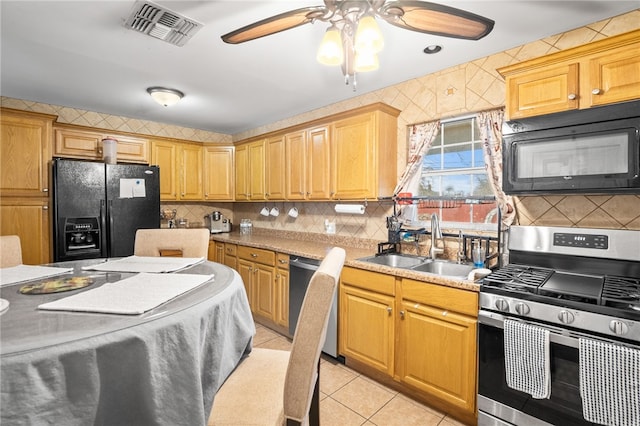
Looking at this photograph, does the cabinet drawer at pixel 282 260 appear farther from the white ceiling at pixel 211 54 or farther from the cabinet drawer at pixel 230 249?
the white ceiling at pixel 211 54

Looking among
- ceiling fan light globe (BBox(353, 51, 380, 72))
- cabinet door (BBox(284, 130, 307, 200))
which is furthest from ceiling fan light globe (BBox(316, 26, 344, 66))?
cabinet door (BBox(284, 130, 307, 200))

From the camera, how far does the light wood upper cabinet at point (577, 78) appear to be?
5.04ft

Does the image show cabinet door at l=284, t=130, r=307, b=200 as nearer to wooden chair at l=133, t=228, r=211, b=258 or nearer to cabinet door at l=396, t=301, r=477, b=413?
wooden chair at l=133, t=228, r=211, b=258

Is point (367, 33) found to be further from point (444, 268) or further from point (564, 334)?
point (444, 268)

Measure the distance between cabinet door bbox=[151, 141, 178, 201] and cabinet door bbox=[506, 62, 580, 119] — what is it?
12.6 feet

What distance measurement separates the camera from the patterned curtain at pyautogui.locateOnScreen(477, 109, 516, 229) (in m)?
2.15

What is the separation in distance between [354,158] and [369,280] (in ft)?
3.68

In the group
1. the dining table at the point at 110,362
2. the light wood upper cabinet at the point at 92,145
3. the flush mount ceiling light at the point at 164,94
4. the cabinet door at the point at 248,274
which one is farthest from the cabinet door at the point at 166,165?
the dining table at the point at 110,362

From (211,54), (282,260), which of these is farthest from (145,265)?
(211,54)

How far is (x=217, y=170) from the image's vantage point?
14.4 feet

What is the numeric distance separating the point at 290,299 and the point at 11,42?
278cm

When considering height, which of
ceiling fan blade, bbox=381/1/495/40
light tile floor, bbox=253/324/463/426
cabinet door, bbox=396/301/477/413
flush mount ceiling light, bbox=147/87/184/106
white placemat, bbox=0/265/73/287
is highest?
flush mount ceiling light, bbox=147/87/184/106

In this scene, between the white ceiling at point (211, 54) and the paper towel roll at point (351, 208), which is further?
the paper towel roll at point (351, 208)

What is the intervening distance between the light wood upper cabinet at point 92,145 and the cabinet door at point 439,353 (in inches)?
141
